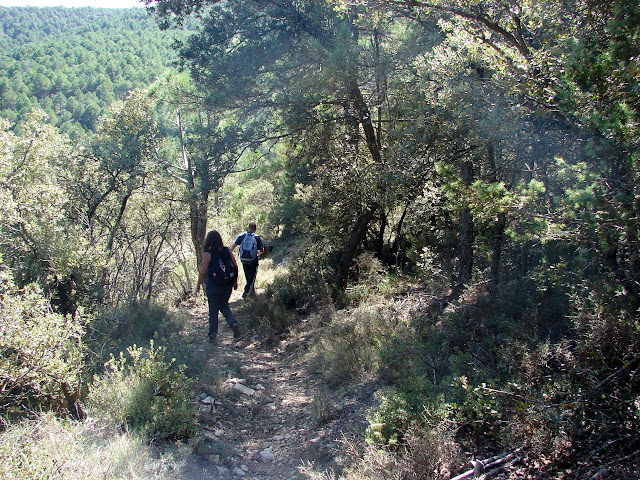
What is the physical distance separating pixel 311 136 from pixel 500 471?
7.88m

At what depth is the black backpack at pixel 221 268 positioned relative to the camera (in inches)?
285

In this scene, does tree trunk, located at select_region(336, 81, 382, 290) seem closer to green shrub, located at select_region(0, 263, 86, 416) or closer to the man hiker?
the man hiker

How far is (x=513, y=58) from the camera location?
16.6 feet

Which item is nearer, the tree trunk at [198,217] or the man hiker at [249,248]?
the tree trunk at [198,217]

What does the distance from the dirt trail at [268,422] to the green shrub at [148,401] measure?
33cm

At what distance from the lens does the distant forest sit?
56.3m

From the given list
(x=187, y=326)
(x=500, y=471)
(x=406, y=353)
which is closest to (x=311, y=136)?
(x=187, y=326)

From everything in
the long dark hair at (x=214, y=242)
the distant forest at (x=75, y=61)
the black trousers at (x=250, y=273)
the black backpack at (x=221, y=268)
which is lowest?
the black trousers at (x=250, y=273)

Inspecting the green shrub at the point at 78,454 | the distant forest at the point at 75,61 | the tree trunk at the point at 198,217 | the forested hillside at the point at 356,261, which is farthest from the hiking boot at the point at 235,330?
the distant forest at the point at 75,61

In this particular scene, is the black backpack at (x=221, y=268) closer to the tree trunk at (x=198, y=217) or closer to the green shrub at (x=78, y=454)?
the tree trunk at (x=198, y=217)

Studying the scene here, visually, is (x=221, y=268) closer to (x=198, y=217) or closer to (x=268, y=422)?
(x=268, y=422)

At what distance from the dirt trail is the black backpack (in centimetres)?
108

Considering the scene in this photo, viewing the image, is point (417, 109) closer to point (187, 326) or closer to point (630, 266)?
point (630, 266)

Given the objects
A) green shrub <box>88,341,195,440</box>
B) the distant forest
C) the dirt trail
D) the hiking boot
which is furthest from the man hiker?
the distant forest
